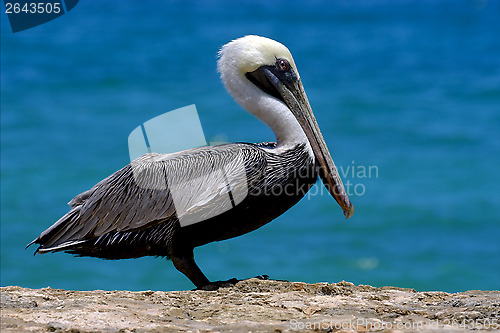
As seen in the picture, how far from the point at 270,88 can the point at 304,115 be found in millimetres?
313

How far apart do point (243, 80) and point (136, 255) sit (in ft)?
4.64

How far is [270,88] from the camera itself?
17.5 feet

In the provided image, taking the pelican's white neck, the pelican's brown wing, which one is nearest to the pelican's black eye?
the pelican's white neck

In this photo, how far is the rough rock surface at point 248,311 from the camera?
12.3 feet

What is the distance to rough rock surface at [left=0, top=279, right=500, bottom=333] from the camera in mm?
3738

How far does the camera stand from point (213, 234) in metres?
4.88

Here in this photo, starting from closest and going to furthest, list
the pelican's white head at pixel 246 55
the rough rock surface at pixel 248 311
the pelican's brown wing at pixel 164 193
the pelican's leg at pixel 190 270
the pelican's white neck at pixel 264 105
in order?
the rough rock surface at pixel 248 311 → the pelican's brown wing at pixel 164 193 → the pelican's leg at pixel 190 270 → the pelican's white neck at pixel 264 105 → the pelican's white head at pixel 246 55

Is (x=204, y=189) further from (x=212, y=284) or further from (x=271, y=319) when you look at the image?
(x=271, y=319)

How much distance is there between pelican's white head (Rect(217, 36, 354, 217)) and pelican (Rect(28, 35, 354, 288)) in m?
0.02

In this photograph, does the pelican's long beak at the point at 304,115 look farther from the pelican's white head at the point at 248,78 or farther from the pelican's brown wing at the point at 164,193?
the pelican's brown wing at the point at 164,193

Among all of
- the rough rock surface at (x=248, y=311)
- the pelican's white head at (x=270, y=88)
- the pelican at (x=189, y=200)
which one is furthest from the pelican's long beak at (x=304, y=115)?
the rough rock surface at (x=248, y=311)

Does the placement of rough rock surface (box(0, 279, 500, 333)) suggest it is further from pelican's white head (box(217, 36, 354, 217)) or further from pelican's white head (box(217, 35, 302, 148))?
pelican's white head (box(217, 35, 302, 148))

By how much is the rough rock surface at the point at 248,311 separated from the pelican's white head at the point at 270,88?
96 cm

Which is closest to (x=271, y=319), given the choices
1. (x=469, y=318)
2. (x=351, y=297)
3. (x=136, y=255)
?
(x=351, y=297)
